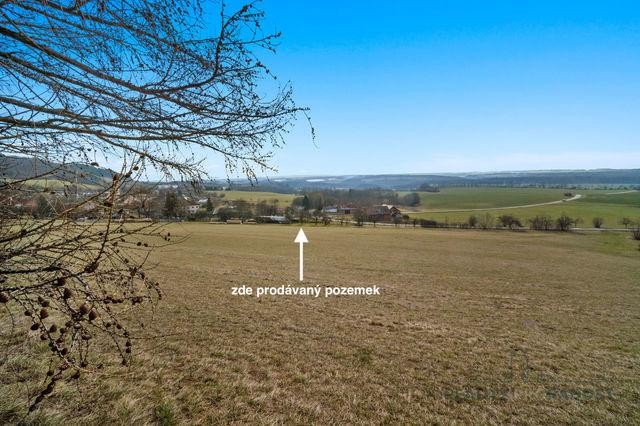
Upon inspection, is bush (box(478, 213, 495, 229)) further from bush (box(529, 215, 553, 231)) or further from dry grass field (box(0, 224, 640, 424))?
dry grass field (box(0, 224, 640, 424))

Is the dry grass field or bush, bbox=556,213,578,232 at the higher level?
the dry grass field

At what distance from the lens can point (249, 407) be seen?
5.16 meters

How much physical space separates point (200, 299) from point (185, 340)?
4.80m

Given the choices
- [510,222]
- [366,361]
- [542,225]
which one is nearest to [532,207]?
[510,222]

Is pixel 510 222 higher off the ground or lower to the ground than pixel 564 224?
higher

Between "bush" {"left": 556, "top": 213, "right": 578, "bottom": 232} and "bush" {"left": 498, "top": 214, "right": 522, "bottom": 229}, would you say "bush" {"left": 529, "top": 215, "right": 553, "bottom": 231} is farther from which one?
"bush" {"left": 498, "top": 214, "right": 522, "bottom": 229}

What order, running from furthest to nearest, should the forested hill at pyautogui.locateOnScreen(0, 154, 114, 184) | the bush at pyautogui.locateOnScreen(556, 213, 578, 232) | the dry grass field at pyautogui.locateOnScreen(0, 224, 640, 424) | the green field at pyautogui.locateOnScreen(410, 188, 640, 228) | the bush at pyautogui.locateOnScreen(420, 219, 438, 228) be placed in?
1. the green field at pyautogui.locateOnScreen(410, 188, 640, 228)
2. the bush at pyautogui.locateOnScreen(420, 219, 438, 228)
3. the bush at pyautogui.locateOnScreen(556, 213, 578, 232)
4. the dry grass field at pyautogui.locateOnScreen(0, 224, 640, 424)
5. the forested hill at pyautogui.locateOnScreen(0, 154, 114, 184)

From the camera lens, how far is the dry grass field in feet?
16.3

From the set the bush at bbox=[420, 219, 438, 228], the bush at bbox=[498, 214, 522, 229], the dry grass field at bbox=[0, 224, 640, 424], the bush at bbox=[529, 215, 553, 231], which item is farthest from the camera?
the bush at bbox=[420, 219, 438, 228]

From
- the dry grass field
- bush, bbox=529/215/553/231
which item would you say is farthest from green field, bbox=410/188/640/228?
the dry grass field

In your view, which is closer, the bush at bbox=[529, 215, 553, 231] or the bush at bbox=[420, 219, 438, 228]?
the bush at bbox=[529, 215, 553, 231]

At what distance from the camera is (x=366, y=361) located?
7527 mm

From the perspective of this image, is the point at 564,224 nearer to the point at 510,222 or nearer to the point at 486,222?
the point at 510,222

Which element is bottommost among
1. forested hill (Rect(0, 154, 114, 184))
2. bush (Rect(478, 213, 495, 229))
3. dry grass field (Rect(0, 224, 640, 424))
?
bush (Rect(478, 213, 495, 229))
